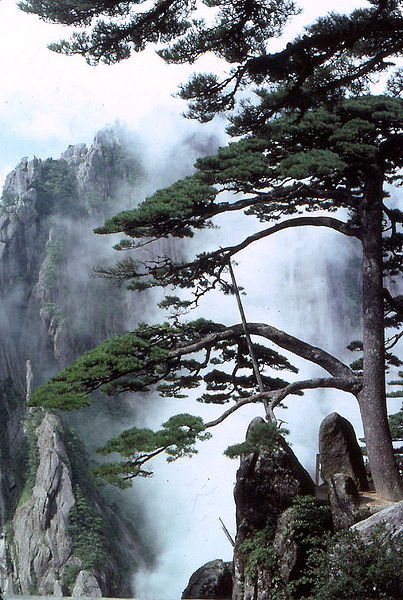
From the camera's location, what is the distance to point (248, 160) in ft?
26.9

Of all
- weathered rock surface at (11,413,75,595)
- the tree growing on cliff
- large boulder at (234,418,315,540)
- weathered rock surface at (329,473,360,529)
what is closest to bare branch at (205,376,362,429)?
the tree growing on cliff

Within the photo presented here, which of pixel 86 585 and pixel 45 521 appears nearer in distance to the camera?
pixel 86 585

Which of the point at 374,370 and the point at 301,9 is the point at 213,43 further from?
the point at 374,370

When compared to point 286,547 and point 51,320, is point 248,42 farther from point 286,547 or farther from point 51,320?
point 51,320

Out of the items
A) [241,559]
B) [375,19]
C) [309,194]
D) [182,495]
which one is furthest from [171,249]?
[375,19]

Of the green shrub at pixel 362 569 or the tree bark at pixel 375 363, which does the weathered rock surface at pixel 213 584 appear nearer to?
the tree bark at pixel 375 363

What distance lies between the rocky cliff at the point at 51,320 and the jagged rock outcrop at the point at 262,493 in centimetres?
1351

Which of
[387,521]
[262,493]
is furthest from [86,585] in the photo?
[387,521]

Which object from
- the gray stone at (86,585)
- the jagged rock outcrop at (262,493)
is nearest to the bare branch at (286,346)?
the jagged rock outcrop at (262,493)

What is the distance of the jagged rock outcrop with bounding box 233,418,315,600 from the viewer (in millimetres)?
6945

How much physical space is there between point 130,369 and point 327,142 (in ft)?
10.9

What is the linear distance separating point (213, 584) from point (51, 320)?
16.7 m

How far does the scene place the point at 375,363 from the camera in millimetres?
8281

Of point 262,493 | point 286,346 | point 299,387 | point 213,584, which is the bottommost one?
point 213,584
